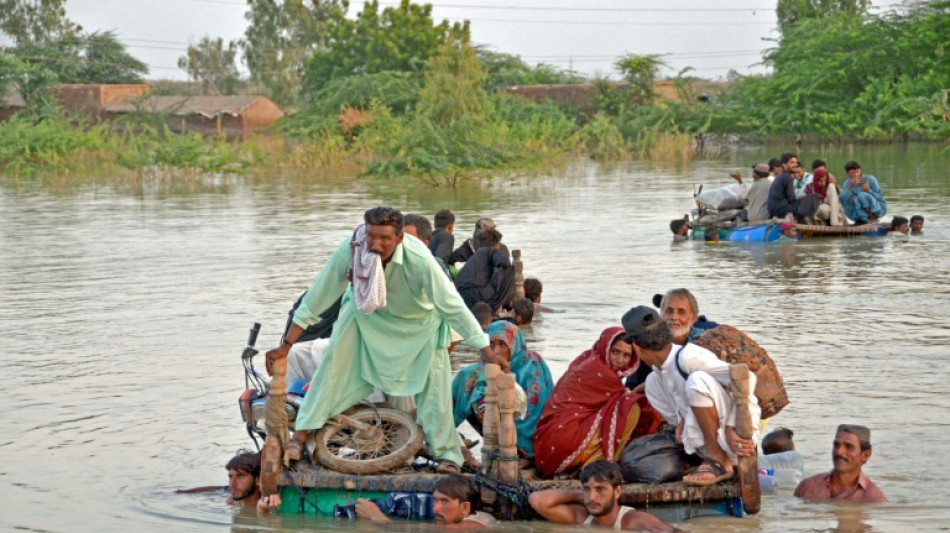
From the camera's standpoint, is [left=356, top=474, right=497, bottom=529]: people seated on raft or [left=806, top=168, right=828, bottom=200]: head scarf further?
[left=806, top=168, right=828, bottom=200]: head scarf

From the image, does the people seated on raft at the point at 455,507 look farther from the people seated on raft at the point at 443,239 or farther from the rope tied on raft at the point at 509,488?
the people seated on raft at the point at 443,239

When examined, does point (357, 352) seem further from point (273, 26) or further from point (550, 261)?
point (273, 26)

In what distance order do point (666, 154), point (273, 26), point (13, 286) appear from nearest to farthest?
point (13, 286) → point (666, 154) → point (273, 26)

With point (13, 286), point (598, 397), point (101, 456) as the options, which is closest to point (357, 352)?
point (598, 397)

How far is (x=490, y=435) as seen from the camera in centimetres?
712

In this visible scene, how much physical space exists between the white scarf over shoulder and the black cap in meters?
1.18

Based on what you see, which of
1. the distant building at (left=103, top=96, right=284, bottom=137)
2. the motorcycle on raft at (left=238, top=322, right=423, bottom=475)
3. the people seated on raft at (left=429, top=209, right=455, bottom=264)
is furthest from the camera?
the distant building at (left=103, top=96, right=284, bottom=137)

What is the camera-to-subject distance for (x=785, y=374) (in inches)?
432

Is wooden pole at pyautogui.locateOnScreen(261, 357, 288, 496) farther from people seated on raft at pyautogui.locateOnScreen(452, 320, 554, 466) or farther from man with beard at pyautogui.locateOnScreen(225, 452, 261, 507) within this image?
people seated on raft at pyautogui.locateOnScreen(452, 320, 554, 466)

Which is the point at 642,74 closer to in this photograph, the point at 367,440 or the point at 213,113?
the point at 213,113

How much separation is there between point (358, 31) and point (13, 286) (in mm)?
39983

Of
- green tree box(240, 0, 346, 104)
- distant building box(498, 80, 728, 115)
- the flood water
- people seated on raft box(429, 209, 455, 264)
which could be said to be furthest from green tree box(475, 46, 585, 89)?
people seated on raft box(429, 209, 455, 264)

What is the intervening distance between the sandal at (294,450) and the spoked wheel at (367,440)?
0.08 m

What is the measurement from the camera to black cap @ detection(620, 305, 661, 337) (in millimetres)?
6891
